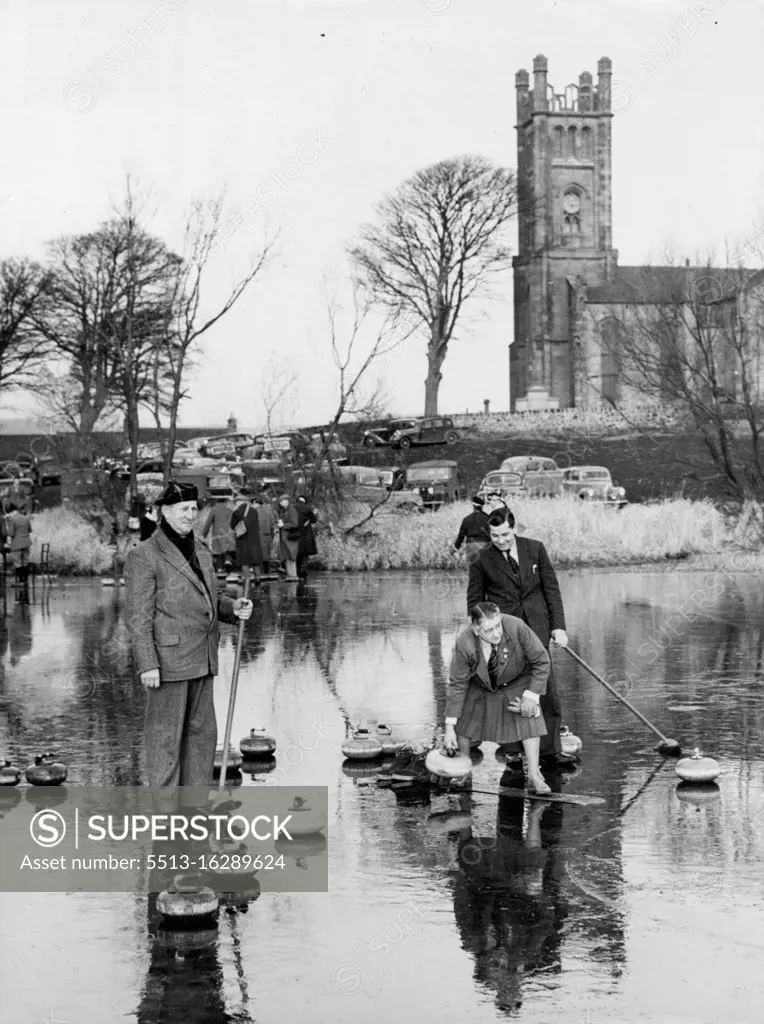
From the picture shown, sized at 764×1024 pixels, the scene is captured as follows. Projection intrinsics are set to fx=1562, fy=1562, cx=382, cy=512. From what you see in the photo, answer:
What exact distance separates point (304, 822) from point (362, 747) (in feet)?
7.18

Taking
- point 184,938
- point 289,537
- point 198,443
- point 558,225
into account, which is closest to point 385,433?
point 198,443

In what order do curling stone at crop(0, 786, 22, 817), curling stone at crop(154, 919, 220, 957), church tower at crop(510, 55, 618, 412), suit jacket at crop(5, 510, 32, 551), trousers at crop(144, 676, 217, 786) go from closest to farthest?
curling stone at crop(154, 919, 220, 957)
trousers at crop(144, 676, 217, 786)
curling stone at crop(0, 786, 22, 817)
suit jacket at crop(5, 510, 32, 551)
church tower at crop(510, 55, 618, 412)

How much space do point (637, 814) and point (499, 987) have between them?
3.10 meters

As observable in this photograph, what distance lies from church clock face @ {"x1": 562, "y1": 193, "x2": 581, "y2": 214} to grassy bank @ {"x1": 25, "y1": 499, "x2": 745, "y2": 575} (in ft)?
203

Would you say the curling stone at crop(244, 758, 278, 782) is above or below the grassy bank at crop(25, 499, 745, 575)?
below

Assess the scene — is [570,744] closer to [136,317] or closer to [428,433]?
[136,317]

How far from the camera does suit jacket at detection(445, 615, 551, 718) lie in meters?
9.09

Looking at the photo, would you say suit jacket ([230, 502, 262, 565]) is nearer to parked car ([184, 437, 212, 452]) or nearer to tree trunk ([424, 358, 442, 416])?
parked car ([184, 437, 212, 452])

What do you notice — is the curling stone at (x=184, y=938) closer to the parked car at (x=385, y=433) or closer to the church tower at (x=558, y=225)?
the parked car at (x=385, y=433)

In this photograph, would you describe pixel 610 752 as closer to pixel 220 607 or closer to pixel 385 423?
pixel 220 607

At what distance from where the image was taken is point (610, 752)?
10711 mm

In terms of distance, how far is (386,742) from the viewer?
10.6 metres

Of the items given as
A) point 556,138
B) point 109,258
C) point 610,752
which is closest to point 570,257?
point 556,138

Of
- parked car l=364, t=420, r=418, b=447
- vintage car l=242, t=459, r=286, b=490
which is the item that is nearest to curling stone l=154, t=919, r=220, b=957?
vintage car l=242, t=459, r=286, b=490
